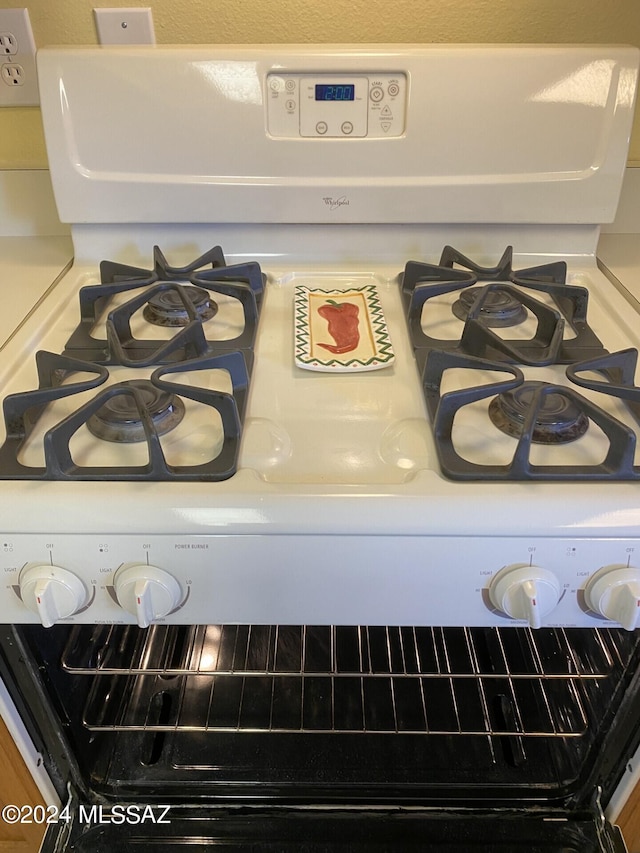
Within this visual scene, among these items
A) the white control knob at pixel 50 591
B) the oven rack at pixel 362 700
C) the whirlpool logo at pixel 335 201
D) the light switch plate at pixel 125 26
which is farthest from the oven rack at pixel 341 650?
the light switch plate at pixel 125 26

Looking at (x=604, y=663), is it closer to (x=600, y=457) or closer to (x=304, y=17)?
(x=600, y=457)

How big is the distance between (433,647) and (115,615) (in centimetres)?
50

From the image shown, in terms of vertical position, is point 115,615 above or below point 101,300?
below

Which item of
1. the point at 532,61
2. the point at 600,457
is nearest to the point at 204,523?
the point at 600,457

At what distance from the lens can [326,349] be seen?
0.78 m

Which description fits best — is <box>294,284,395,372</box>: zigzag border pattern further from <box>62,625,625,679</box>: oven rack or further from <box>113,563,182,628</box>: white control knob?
<box>62,625,625,679</box>: oven rack

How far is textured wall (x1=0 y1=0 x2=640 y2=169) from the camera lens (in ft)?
3.13

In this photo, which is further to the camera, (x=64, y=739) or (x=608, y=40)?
(x=608, y=40)

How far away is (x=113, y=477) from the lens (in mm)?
589

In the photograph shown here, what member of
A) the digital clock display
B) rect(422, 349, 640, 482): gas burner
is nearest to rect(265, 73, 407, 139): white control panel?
the digital clock display

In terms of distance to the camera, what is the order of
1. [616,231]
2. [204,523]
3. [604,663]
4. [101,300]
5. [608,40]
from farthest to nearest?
[616,231] < [608,40] < [101,300] < [604,663] < [204,523]

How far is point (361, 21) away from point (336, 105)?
180 mm

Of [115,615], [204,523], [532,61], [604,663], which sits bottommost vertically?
[604,663]

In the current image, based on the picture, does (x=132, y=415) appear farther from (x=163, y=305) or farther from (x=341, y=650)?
(x=341, y=650)
